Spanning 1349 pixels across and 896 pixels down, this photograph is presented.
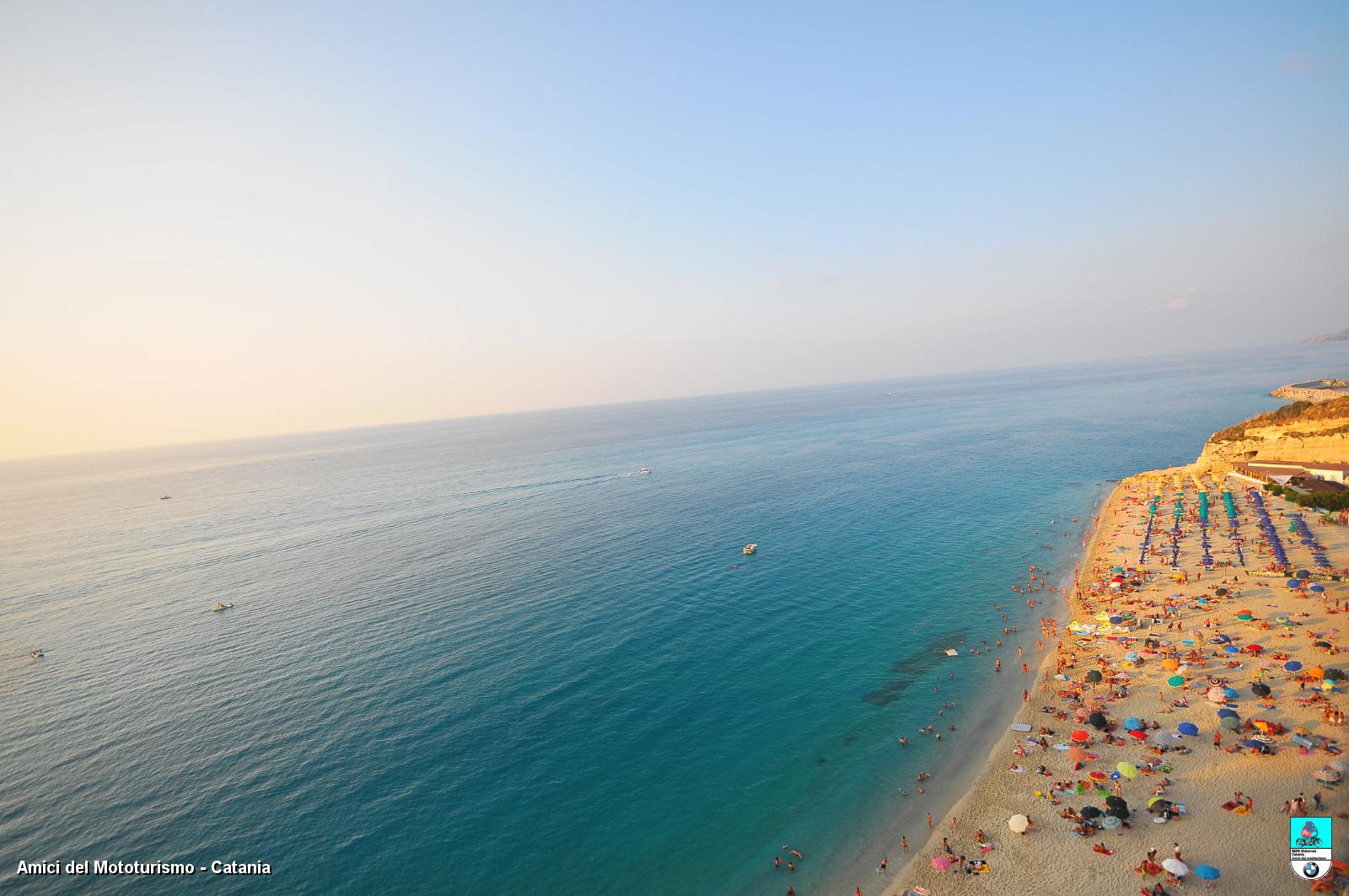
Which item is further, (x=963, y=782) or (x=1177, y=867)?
(x=963, y=782)

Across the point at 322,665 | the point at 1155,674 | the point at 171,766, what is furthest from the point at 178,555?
the point at 1155,674

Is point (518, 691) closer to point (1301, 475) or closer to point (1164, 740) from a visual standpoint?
point (1164, 740)

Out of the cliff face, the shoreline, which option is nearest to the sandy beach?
the shoreline

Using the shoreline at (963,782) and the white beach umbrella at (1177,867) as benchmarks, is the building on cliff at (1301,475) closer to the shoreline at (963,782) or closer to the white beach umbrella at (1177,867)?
the shoreline at (963,782)

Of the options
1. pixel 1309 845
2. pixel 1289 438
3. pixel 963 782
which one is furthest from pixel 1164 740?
pixel 1289 438

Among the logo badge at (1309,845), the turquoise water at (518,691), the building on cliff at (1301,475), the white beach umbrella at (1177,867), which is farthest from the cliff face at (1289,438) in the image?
the white beach umbrella at (1177,867)
